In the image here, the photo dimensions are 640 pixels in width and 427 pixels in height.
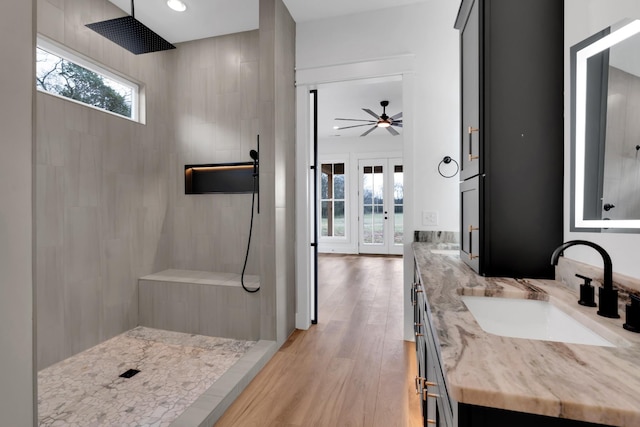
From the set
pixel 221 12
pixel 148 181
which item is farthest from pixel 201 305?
pixel 221 12

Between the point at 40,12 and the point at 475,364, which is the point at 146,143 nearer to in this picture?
the point at 40,12

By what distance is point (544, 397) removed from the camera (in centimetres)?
48

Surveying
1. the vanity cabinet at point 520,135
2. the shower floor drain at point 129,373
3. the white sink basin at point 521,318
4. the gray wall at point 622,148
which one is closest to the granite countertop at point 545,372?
the white sink basin at point 521,318

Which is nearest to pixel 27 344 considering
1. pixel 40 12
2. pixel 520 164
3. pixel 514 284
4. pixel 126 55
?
pixel 514 284

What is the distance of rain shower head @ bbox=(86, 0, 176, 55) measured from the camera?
198cm

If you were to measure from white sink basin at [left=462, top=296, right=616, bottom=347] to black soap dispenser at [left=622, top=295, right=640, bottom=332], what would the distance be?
202 millimetres

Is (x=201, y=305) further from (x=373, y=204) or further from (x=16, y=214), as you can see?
(x=373, y=204)

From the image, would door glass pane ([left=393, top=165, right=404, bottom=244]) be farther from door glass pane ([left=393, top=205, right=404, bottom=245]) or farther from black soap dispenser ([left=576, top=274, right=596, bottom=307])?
black soap dispenser ([left=576, top=274, right=596, bottom=307])

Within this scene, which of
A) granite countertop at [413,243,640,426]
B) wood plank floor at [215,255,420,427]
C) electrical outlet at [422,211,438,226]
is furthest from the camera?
electrical outlet at [422,211,438,226]

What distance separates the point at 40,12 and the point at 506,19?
306 centimetres

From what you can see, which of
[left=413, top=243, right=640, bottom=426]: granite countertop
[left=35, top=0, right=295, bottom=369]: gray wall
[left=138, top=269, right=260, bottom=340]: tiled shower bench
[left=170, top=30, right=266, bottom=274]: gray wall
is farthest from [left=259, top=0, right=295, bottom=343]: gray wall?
[left=413, top=243, right=640, bottom=426]: granite countertop

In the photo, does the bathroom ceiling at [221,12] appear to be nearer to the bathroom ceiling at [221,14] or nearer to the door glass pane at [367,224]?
the bathroom ceiling at [221,14]

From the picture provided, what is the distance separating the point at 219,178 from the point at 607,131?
3.00 meters

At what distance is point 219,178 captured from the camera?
10.3 ft
